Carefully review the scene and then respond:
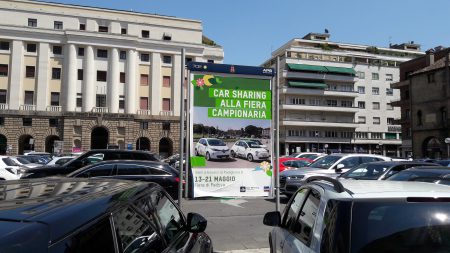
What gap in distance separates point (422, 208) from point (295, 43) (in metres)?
86.2

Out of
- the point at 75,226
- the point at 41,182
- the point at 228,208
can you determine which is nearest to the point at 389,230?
the point at 75,226

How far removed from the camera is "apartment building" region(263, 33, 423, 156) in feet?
244

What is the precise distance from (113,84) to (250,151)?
51.8 m

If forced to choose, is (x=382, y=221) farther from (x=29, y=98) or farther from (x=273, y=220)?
(x=29, y=98)

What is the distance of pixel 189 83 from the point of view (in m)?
7.11

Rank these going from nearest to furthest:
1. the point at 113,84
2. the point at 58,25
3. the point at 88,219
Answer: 1. the point at 88,219
2. the point at 58,25
3. the point at 113,84

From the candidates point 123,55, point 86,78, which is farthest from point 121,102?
point 123,55

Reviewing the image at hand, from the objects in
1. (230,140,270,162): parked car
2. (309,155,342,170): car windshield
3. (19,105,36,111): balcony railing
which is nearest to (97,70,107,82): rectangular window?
(19,105,36,111): balcony railing

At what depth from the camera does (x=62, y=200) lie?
94.2 inches

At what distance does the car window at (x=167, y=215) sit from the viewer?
3281 millimetres

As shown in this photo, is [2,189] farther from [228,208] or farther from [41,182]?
[228,208]

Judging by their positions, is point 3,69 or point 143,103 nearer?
point 3,69

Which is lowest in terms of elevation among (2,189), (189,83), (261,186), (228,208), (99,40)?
(228,208)

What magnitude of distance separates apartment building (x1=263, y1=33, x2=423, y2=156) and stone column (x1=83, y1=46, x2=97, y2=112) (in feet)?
101
